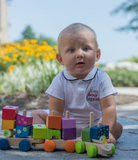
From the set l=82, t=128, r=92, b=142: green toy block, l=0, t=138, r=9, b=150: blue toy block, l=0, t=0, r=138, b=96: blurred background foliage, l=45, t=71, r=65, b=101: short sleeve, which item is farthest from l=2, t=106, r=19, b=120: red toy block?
l=0, t=0, r=138, b=96: blurred background foliage

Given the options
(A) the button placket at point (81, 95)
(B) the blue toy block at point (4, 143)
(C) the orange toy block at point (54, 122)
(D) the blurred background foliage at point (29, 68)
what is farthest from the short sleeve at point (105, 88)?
(D) the blurred background foliage at point (29, 68)

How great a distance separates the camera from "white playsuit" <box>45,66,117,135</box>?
168cm

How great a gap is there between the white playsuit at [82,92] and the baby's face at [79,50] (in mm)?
113

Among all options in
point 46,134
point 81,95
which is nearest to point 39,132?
point 46,134

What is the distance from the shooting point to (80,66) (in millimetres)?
1583

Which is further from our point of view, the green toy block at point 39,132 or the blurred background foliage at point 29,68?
the blurred background foliage at point 29,68

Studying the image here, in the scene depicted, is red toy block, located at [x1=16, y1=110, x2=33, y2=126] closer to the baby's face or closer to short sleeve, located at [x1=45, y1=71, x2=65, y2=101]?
short sleeve, located at [x1=45, y1=71, x2=65, y2=101]

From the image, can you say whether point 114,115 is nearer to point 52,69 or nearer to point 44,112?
point 44,112

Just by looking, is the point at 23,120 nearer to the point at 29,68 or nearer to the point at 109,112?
the point at 109,112

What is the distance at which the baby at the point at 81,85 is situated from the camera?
5.15ft

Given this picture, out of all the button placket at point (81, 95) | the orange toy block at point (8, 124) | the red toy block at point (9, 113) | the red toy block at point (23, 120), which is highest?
the button placket at point (81, 95)

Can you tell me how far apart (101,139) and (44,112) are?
618mm

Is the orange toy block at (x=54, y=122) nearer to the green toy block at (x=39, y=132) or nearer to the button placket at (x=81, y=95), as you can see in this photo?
the green toy block at (x=39, y=132)

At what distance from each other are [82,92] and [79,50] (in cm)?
33
